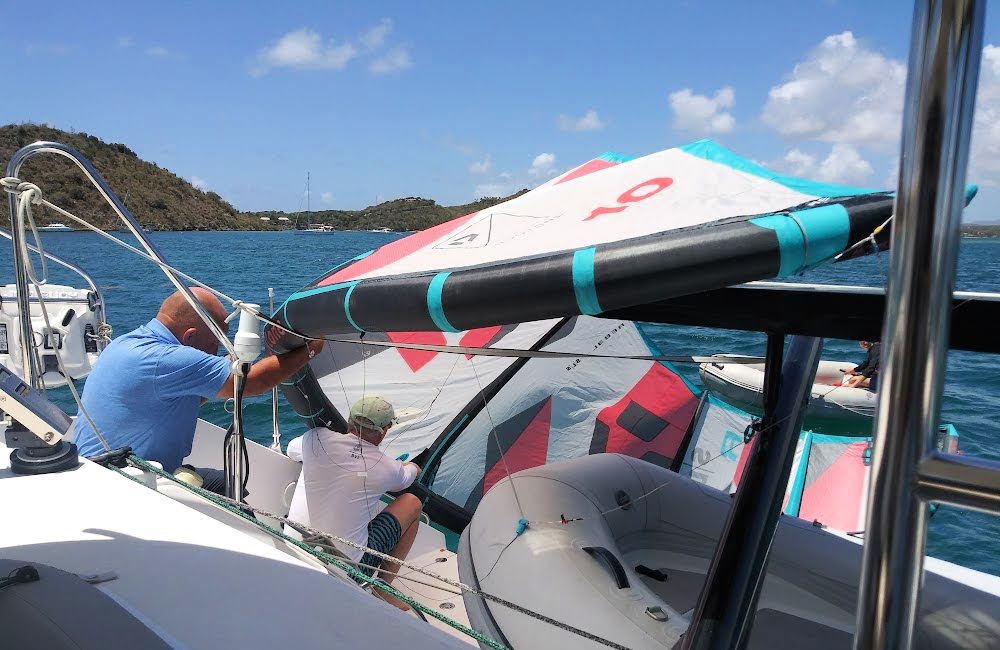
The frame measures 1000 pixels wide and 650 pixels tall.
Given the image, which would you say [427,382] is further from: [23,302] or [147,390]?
[23,302]

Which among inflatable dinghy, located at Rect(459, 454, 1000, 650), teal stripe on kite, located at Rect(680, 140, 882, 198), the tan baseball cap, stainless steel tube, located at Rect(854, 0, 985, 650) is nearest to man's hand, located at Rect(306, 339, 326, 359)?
the tan baseball cap

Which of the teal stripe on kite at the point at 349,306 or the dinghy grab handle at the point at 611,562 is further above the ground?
the teal stripe on kite at the point at 349,306

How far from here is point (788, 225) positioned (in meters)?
1.32

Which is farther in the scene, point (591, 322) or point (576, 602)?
point (591, 322)

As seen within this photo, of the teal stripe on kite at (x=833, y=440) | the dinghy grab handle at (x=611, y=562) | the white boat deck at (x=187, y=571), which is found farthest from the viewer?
the teal stripe on kite at (x=833, y=440)

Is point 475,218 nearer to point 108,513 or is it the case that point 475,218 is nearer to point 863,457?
point 108,513

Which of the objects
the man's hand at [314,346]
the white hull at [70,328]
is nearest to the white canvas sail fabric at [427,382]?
the man's hand at [314,346]

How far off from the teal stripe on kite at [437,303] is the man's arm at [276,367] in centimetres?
88

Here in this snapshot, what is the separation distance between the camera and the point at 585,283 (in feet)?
4.37

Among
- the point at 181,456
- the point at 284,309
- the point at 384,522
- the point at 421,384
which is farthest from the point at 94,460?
the point at 421,384

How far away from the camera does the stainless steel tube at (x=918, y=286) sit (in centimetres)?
47

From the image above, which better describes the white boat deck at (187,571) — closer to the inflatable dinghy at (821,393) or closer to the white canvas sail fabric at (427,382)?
the white canvas sail fabric at (427,382)

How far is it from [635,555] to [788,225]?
2.01 metres

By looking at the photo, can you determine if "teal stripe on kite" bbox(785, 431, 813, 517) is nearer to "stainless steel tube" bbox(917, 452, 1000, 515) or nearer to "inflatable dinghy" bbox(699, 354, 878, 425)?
"inflatable dinghy" bbox(699, 354, 878, 425)
